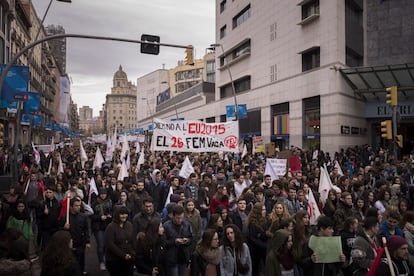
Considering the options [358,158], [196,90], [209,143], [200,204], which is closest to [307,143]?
[358,158]

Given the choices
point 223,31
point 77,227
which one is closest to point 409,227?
point 77,227

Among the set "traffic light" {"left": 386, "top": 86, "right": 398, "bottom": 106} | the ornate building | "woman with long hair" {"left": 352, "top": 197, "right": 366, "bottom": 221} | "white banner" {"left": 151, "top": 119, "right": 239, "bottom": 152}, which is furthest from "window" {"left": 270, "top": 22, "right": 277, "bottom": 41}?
the ornate building

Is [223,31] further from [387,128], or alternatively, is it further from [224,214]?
[224,214]

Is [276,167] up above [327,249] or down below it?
above

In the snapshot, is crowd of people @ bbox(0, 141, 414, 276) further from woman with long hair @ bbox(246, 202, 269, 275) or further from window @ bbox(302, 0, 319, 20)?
window @ bbox(302, 0, 319, 20)

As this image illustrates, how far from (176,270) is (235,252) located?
51.1 inches

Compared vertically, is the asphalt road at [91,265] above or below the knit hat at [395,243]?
below

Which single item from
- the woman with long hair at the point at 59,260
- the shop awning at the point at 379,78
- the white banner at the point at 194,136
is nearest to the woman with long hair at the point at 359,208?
the woman with long hair at the point at 59,260

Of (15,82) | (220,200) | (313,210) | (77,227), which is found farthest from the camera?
(15,82)

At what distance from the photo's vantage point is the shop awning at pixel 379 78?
26453 millimetres

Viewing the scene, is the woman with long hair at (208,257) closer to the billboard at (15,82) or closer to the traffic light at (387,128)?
the traffic light at (387,128)

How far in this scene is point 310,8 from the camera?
30.2m

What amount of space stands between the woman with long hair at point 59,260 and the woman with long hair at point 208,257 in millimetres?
1587

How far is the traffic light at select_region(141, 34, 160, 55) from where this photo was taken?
1351 cm
